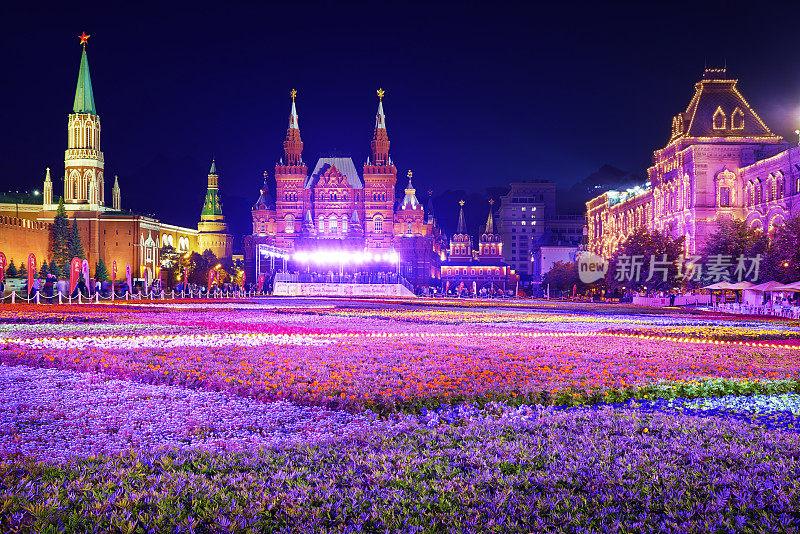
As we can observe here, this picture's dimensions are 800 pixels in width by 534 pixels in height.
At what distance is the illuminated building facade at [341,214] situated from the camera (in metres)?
127

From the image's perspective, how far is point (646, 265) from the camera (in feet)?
197

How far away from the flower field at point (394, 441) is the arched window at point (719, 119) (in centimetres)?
7176

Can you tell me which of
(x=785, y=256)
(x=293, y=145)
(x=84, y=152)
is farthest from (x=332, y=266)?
(x=785, y=256)

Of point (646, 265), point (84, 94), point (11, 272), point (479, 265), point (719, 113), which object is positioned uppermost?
point (84, 94)

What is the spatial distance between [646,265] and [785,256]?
14.7 m

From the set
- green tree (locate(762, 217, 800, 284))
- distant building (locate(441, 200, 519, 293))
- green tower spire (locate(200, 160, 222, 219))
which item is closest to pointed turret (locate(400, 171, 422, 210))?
distant building (locate(441, 200, 519, 293))

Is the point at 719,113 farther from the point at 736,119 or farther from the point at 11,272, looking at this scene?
the point at 11,272

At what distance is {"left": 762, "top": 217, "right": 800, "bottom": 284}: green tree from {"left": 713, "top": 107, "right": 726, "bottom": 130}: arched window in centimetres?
3278

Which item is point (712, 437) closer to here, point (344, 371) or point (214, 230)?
point (344, 371)

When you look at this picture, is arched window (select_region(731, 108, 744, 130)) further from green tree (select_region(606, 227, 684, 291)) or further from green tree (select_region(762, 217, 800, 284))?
green tree (select_region(762, 217, 800, 284))

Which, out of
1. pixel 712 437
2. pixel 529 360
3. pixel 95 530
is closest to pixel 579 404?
pixel 712 437

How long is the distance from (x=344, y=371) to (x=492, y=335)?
373 inches

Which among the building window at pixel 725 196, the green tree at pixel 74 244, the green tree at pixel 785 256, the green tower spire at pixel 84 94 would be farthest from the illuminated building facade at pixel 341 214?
the green tree at pixel 785 256

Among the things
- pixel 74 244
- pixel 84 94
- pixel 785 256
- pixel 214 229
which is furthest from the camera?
pixel 214 229
